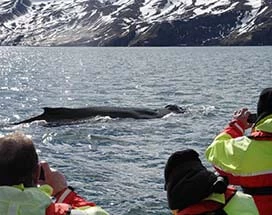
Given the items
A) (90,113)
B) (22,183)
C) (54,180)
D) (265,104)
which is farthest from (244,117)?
(90,113)

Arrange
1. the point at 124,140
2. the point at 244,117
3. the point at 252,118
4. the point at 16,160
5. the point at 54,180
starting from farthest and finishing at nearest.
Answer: the point at 124,140 → the point at 252,118 → the point at 244,117 → the point at 54,180 → the point at 16,160

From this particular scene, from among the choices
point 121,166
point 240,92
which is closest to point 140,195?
point 121,166

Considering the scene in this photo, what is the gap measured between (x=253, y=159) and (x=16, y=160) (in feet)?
11.3

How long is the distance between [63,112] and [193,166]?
80.9 feet

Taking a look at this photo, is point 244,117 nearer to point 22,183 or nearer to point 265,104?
point 265,104

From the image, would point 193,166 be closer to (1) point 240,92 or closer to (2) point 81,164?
(2) point 81,164

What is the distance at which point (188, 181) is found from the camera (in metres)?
5.73

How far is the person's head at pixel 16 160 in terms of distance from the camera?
511 centimetres

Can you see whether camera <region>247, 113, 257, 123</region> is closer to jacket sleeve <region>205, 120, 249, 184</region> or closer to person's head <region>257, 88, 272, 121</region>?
person's head <region>257, 88, 272, 121</region>

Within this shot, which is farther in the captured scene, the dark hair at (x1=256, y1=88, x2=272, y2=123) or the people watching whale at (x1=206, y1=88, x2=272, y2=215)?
the dark hair at (x1=256, y1=88, x2=272, y2=123)

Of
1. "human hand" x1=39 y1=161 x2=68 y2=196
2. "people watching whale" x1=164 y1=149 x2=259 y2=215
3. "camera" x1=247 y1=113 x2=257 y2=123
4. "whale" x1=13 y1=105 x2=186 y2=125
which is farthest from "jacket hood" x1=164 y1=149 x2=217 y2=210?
"whale" x1=13 y1=105 x2=186 y2=125

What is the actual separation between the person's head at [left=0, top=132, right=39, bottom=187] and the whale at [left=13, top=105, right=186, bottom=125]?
2462 cm

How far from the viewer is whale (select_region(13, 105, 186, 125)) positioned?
30031 millimetres

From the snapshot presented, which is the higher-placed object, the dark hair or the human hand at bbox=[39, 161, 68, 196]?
the human hand at bbox=[39, 161, 68, 196]
